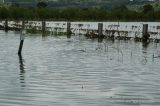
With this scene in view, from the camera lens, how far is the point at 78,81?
64.5 feet

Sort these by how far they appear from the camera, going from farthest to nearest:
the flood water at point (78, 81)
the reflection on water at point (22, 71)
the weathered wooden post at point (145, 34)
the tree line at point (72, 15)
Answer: the tree line at point (72, 15) < the weathered wooden post at point (145, 34) < the reflection on water at point (22, 71) < the flood water at point (78, 81)

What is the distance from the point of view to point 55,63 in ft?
86.8

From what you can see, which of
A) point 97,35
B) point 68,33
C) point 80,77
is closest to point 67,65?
point 80,77

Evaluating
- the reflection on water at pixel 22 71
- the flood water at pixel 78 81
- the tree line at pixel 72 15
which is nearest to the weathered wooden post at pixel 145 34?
the flood water at pixel 78 81

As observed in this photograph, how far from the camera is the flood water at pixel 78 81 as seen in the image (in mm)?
15594

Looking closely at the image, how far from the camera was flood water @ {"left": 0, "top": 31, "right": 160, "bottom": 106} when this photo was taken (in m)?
15.6

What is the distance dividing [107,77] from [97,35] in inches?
1193

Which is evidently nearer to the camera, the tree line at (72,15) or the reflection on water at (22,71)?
the reflection on water at (22,71)

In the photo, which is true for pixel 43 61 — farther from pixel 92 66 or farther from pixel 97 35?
pixel 97 35

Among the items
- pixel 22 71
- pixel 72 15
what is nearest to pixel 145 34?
pixel 22 71

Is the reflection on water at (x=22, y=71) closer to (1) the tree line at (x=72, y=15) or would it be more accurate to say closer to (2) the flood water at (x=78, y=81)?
(2) the flood water at (x=78, y=81)

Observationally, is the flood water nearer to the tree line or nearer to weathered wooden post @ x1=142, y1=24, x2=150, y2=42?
weathered wooden post @ x1=142, y1=24, x2=150, y2=42

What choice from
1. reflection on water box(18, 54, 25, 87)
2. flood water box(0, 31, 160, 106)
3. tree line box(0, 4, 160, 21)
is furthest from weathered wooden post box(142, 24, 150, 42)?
tree line box(0, 4, 160, 21)

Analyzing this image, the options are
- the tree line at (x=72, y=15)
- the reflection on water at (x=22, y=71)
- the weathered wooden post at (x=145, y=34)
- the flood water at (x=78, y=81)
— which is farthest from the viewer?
the tree line at (x=72, y=15)
